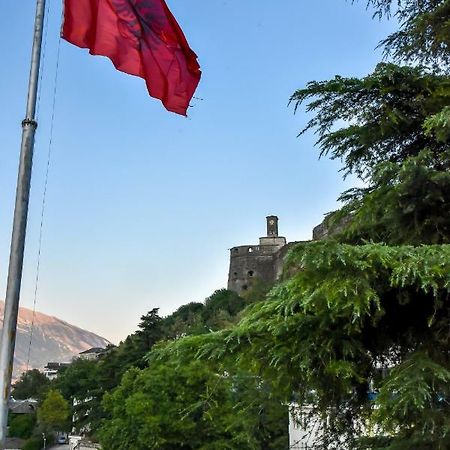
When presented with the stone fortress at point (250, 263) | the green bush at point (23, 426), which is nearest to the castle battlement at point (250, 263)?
the stone fortress at point (250, 263)

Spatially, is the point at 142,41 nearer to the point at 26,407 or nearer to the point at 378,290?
the point at 378,290

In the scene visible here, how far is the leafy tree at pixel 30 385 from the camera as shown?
310 feet

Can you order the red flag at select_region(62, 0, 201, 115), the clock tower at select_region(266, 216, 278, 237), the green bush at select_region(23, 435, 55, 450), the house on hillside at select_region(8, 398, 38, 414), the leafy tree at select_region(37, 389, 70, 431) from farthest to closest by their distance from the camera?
the clock tower at select_region(266, 216, 278, 237) → the house on hillside at select_region(8, 398, 38, 414) → the green bush at select_region(23, 435, 55, 450) → the leafy tree at select_region(37, 389, 70, 431) → the red flag at select_region(62, 0, 201, 115)

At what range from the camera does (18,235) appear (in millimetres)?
4734

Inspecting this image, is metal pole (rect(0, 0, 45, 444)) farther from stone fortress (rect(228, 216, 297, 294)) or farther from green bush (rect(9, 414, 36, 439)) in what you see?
green bush (rect(9, 414, 36, 439))

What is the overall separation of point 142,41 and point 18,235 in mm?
2025

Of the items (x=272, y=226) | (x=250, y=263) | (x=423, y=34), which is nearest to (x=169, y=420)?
(x=423, y=34)

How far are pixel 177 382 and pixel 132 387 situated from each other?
552 cm

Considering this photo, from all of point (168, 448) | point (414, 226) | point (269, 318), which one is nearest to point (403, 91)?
point (414, 226)

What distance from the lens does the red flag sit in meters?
5.09

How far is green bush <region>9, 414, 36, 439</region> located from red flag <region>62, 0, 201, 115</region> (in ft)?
261

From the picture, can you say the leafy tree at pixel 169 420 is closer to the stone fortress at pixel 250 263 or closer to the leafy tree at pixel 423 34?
the leafy tree at pixel 423 34

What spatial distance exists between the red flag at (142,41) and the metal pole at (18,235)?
1.42 feet

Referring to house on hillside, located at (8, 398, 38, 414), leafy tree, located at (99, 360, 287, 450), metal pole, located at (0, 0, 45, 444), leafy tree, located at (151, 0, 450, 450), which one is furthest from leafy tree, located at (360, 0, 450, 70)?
house on hillside, located at (8, 398, 38, 414)
